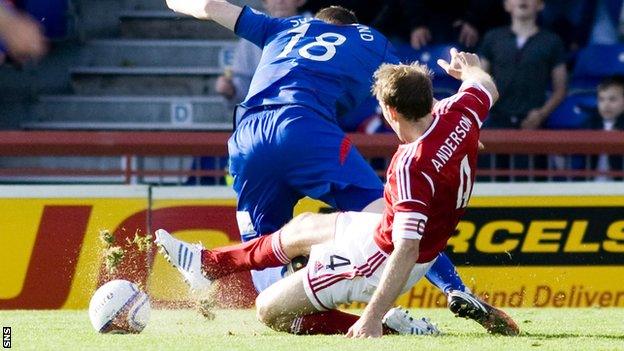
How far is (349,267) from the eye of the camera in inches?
305

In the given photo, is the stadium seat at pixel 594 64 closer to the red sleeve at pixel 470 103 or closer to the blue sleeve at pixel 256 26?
the blue sleeve at pixel 256 26

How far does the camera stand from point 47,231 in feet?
35.1

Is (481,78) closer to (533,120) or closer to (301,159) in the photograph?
(301,159)

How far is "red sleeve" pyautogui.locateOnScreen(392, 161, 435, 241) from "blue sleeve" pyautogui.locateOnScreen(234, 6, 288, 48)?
6.50 feet

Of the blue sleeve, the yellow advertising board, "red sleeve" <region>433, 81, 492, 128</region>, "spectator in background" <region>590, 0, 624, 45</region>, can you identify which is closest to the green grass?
the yellow advertising board

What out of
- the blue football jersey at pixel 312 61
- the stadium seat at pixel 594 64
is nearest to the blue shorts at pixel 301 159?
the blue football jersey at pixel 312 61

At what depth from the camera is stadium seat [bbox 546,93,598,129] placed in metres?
13.0

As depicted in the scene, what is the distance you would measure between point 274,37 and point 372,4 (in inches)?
202

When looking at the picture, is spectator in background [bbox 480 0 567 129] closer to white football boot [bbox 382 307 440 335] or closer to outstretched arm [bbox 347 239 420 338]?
white football boot [bbox 382 307 440 335]

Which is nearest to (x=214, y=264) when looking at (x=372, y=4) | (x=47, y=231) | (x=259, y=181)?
(x=259, y=181)

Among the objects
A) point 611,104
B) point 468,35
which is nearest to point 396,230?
point 611,104

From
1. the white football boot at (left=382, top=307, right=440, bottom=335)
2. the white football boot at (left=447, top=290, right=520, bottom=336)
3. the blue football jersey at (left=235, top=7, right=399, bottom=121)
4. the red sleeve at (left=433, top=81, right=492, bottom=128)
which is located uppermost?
the red sleeve at (left=433, top=81, right=492, bottom=128)

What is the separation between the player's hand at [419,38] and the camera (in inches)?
535

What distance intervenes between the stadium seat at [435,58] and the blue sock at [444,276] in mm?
5050
